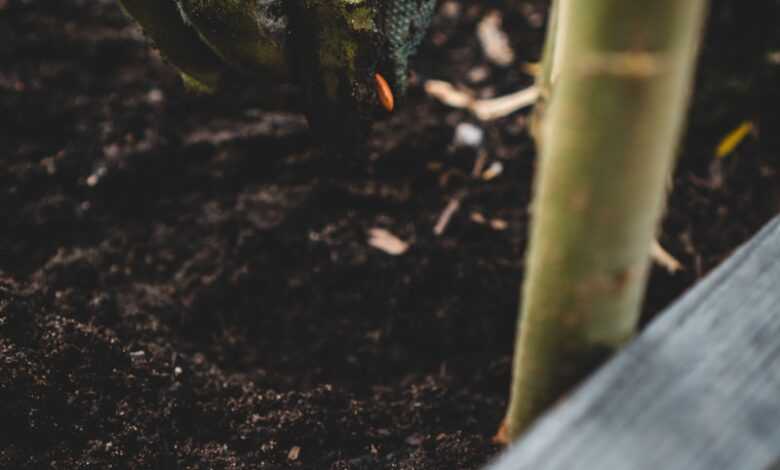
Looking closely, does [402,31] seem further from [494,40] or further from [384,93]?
[494,40]

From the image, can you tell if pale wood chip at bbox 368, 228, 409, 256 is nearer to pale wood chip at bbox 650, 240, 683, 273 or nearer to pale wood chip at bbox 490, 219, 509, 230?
pale wood chip at bbox 490, 219, 509, 230

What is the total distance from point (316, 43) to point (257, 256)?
22.1 inches

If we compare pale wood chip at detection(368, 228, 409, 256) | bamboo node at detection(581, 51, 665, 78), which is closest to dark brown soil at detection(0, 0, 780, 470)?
pale wood chip at detection(368, 228, 409, 256)

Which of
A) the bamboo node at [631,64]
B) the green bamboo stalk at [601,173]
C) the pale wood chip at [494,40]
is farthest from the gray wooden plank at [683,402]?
the pale wood chip at [494,40]

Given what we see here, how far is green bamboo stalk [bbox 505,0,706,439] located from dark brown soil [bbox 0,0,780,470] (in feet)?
1.45

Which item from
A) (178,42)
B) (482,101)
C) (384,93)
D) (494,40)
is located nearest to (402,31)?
(384,93)

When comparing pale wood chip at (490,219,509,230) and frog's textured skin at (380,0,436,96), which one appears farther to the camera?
pale wood chip at (490,219,509,230)

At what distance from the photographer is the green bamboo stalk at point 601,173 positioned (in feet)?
1.32

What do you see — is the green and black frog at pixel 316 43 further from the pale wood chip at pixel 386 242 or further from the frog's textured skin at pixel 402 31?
the pale wood chip at pixel 386 242

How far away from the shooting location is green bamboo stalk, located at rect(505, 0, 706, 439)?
402 mm

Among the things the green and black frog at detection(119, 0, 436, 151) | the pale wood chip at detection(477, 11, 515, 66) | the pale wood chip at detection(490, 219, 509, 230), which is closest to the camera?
the green and black frog at detection(119, 0, 436, 151)

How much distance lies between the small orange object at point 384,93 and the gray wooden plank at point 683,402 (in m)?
0.50

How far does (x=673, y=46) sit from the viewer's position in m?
0.40

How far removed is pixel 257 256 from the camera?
1.35 metres
